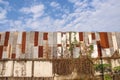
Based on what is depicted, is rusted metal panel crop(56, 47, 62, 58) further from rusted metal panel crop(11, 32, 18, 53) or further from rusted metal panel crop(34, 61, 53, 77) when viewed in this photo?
rusted metal panel crop(11, 32, 18, 53)

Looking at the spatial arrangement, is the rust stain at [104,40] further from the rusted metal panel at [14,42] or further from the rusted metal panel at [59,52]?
the rusted metal panel at [14,42]

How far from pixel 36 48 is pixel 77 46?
3905mm

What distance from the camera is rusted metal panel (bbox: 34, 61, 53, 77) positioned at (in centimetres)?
1914

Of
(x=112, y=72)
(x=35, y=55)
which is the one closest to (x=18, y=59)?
(x=35, y=55)

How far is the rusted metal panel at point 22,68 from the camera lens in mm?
19094

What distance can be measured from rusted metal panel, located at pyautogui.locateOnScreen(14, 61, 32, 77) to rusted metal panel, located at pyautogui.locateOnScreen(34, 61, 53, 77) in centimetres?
54

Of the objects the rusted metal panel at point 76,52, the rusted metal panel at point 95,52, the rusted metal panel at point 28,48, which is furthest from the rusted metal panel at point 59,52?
the rusted metal panel at point 95,52

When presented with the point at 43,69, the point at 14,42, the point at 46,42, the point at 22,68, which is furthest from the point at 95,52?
the point at 14,42

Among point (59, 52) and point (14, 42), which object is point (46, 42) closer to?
point (59, 52)

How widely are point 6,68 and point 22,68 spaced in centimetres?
144

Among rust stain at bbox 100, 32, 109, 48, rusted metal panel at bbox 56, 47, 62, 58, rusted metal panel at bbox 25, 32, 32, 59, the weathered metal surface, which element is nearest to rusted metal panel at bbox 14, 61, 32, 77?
the weathered metal surface

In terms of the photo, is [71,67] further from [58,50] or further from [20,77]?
[20,77]

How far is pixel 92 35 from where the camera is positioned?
21.0 metres

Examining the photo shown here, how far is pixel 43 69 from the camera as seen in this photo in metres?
19.2
